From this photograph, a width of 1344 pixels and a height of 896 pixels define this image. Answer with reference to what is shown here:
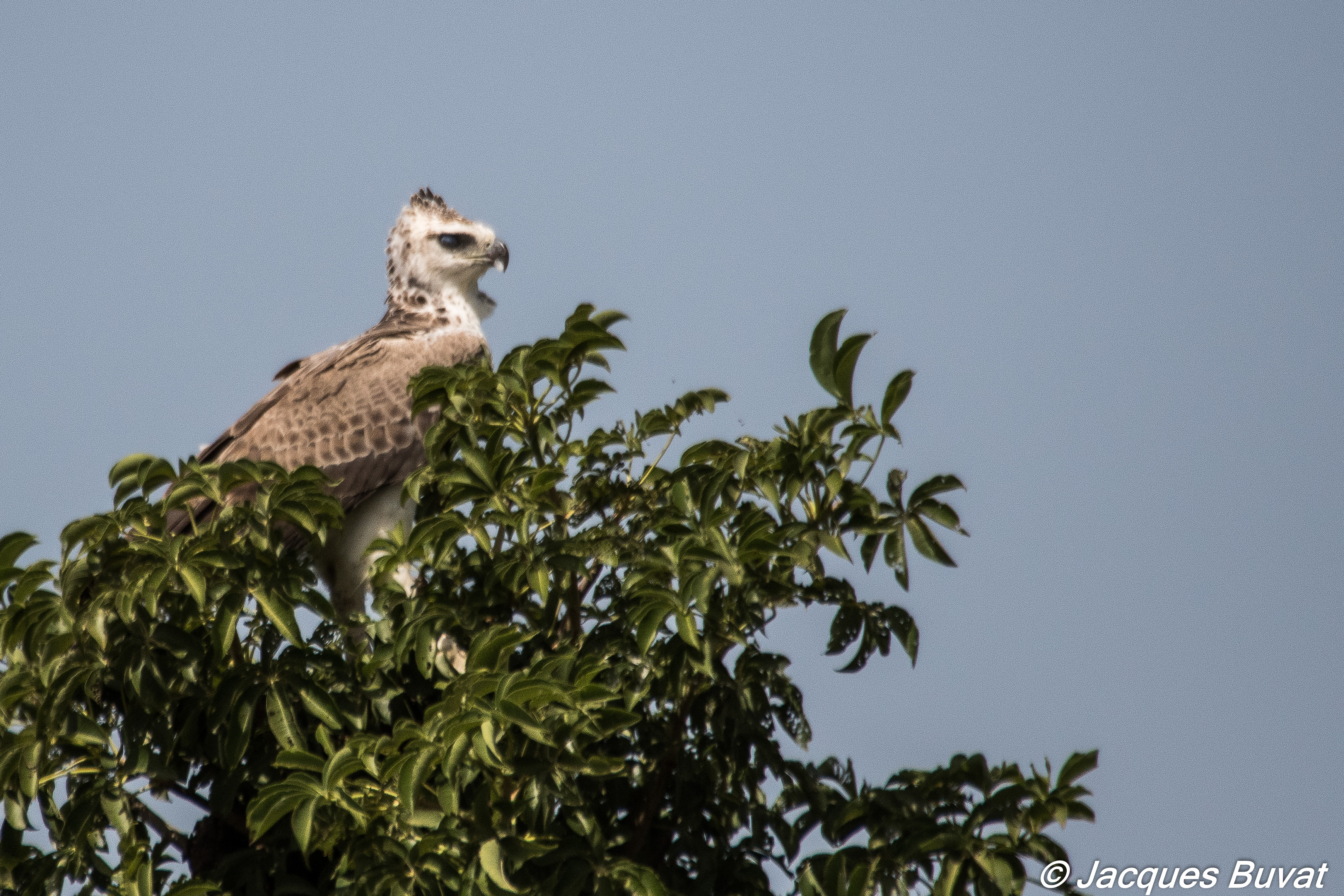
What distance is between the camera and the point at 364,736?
200 inches

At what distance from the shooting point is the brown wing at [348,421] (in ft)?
29.1

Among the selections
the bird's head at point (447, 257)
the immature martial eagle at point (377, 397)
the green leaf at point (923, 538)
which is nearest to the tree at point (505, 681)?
the green leaf at point (923, 538)

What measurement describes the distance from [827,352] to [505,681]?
4.93 feet

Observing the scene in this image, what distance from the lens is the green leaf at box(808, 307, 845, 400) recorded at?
16.3ft

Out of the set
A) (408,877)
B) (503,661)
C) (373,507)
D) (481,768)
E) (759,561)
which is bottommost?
(408,877)

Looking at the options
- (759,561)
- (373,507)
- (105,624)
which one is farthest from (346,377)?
(759,561)

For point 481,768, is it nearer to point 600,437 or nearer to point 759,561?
point 759,561

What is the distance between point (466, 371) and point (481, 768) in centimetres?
175

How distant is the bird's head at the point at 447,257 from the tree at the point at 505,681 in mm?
4230

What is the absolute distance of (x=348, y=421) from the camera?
903cm

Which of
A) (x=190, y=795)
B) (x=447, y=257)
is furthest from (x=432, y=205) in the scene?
(x=190, y=795)

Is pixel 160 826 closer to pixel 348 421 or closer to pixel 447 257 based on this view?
pixel 348 421

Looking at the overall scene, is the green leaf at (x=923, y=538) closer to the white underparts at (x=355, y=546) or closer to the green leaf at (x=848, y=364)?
the green leaf at (x=848, y=364)

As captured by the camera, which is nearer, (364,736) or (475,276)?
(364,736)
